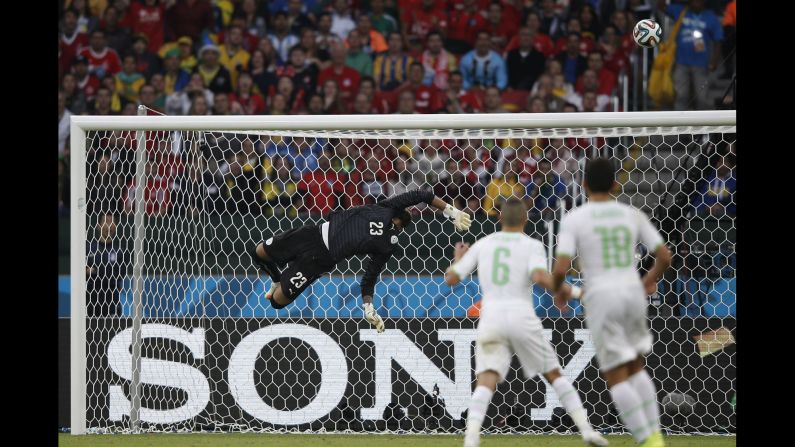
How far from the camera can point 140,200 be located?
26.9 feet

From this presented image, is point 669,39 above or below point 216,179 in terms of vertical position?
above

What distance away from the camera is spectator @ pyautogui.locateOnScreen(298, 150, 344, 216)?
9750mm

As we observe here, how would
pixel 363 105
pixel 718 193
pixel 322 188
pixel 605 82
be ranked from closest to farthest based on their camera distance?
1. pixel 718 193
2. pixel 322 188
3. pixel 605 82
4. pixel 363 105

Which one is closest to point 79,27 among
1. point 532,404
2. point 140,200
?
point 140,200

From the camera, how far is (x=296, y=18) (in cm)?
1484

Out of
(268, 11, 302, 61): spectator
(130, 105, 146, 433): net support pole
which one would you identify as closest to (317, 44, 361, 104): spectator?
(268, 11, 302, 61): spectator

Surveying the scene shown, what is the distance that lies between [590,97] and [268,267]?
5812mm

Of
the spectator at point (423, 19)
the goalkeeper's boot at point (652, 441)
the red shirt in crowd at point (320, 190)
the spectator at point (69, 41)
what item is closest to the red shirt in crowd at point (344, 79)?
the spectator at point (423, 19)

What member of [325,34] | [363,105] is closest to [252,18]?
[325,34]

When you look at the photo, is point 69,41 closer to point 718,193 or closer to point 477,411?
point 718,193

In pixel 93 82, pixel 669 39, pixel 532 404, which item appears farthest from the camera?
pixel 93 82

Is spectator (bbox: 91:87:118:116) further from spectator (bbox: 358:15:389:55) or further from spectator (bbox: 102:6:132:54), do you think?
spectator (bbox: 358:15:389:55)

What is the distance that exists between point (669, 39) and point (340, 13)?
4798mm
